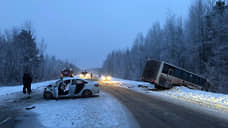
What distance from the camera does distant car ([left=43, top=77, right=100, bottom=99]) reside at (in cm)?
1162

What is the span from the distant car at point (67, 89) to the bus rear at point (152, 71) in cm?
1007

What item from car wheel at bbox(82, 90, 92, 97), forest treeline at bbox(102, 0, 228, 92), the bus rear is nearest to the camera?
car wheel at bbox(82, 90, 92, 97)

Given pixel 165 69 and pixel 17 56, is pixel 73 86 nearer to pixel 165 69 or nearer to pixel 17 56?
pixel 165 69

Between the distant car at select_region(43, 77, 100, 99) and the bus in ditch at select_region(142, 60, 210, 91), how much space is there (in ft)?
33.5

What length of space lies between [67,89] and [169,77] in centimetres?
1302

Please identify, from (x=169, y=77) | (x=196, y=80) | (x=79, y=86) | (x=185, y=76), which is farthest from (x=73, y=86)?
(x=196, y=80)

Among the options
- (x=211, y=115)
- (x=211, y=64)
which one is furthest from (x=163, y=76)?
(x=211, y=64)

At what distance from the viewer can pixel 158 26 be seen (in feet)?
175

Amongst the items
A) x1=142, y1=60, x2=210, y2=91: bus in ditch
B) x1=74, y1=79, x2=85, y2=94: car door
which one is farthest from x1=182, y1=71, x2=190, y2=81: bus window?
x1=74, y1=79, x2=85, y2=94: car door

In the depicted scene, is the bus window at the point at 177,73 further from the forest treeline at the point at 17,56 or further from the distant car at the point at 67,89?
the forest treeline at the point at 17,56

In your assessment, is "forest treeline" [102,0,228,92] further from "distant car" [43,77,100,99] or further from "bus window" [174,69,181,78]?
"distant car" [43,77,100,99]

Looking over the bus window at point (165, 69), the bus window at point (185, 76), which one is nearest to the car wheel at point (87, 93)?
the bus window at point (165, 69)

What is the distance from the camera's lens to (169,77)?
19.5 meters

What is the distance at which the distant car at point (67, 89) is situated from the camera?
11625 millimetres
